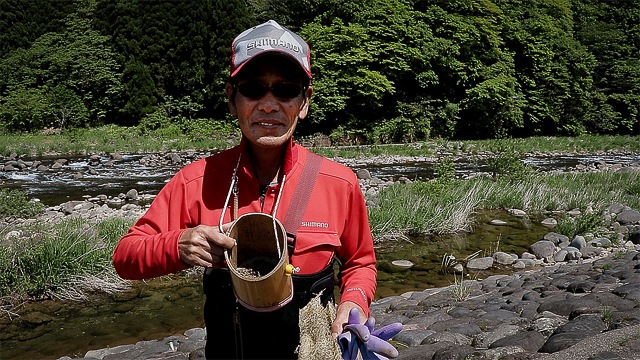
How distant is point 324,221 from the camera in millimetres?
1842

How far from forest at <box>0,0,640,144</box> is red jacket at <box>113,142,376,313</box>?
2985 centimetres

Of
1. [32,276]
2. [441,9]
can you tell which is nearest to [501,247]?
[32,276]

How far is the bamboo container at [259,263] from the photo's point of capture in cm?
149

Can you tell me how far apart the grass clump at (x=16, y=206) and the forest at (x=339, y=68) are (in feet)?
70.3

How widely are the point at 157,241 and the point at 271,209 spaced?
391 millimetres

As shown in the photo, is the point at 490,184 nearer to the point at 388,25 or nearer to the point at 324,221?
the point at 324,221

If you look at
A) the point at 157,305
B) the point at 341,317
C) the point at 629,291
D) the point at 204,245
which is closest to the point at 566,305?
the point at 629,291

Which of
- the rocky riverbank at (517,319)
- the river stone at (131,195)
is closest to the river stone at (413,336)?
the rocky riverbank at (517,319)

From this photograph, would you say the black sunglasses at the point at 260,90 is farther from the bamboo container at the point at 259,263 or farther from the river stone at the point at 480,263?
the river stone at the point at 480,263

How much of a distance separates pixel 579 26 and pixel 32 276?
1907 inches

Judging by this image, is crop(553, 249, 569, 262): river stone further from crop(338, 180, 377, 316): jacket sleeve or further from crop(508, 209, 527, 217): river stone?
crop(338, 180, 377, 316): jacket sleeve

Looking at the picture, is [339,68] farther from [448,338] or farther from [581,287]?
[448,338]

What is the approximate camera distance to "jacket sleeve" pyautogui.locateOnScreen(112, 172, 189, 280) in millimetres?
1624

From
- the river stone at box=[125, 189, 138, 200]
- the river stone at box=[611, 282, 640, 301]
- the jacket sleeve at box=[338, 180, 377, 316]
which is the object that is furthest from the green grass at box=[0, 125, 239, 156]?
the jacket sleeve at box=[338, 180, 377, 316]
